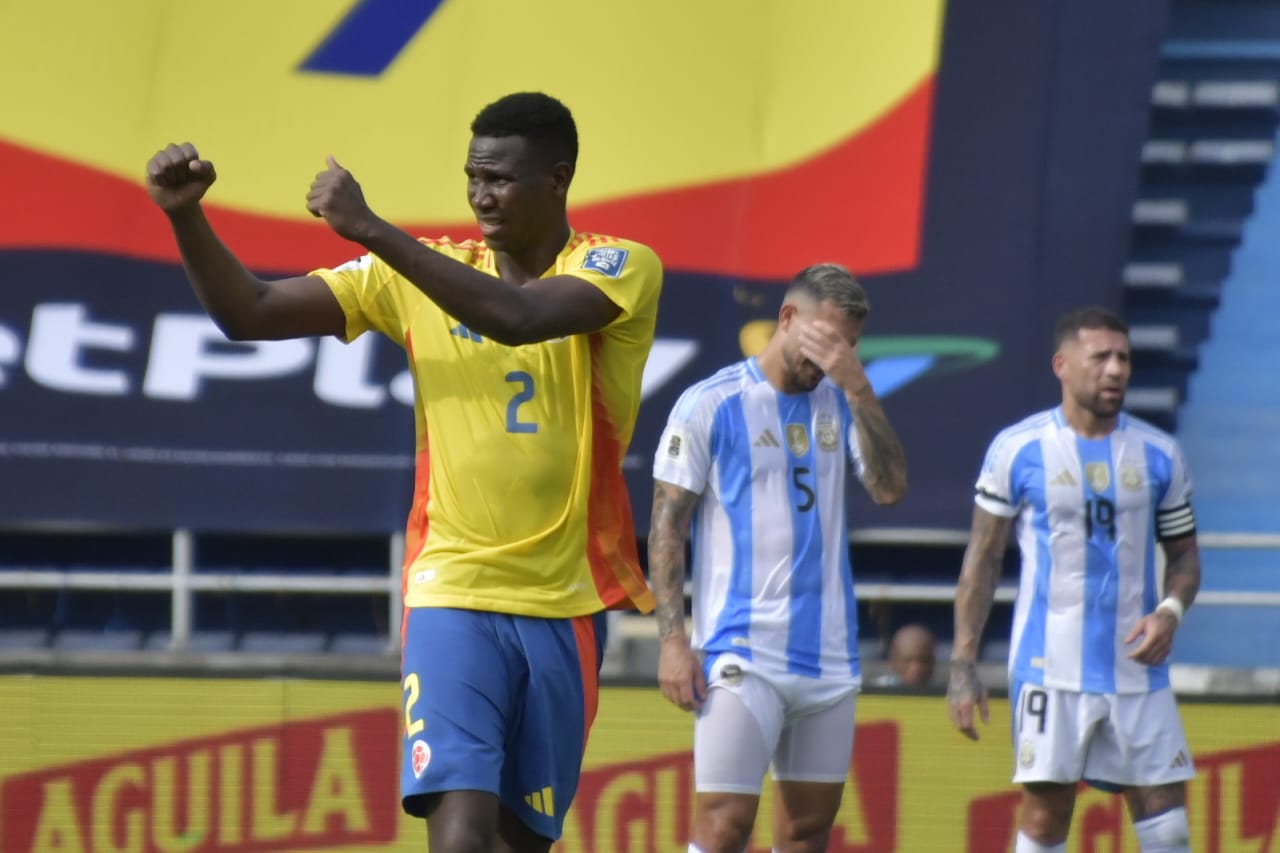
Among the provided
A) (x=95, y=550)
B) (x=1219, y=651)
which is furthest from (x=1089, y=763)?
(x=95, y=550)

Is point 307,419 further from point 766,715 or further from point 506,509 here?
point 506,509

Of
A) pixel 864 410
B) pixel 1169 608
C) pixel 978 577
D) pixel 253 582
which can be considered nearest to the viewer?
pixel 864 410

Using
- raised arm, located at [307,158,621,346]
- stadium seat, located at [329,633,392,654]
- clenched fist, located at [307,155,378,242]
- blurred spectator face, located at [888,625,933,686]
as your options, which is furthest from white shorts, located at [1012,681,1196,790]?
stadium seat, located at [329,633,392,654]

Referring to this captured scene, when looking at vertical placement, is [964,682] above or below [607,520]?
below

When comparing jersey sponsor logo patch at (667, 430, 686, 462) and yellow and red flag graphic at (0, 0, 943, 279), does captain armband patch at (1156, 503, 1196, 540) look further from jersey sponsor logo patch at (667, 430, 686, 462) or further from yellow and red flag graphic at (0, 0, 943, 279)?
yellow and red flag graphic at (0, 0, 943, 279)

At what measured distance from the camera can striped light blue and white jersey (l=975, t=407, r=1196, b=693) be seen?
5777mm

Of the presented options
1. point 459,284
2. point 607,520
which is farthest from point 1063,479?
point 459,284

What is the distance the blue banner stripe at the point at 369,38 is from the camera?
9188 millimetres

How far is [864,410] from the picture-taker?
520 centimetres

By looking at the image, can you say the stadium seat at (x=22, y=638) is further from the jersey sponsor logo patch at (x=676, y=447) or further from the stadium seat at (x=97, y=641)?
the jersey sponsor logo patch at (x=676, y=447)

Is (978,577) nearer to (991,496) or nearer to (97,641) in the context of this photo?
(991,496)

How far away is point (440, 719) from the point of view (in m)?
3.71

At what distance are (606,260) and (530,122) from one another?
0.33 metres

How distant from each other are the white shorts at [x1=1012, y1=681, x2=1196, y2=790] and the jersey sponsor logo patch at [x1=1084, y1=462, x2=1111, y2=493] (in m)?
0.65
